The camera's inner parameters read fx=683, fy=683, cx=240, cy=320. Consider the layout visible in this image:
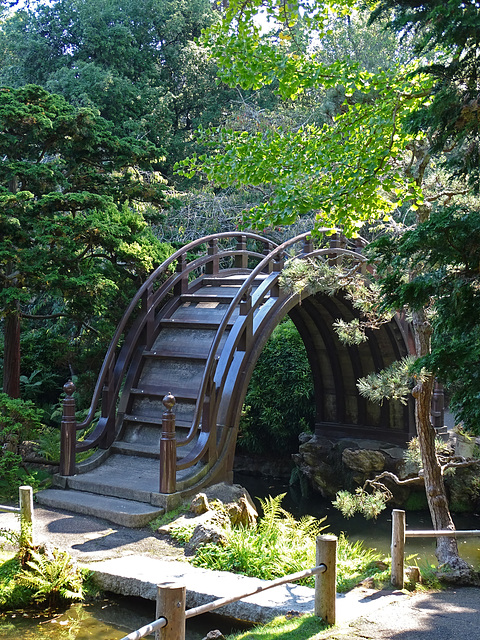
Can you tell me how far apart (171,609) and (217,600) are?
53cm

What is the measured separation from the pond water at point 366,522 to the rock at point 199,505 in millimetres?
3577

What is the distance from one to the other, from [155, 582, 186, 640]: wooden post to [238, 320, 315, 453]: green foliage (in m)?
12.9

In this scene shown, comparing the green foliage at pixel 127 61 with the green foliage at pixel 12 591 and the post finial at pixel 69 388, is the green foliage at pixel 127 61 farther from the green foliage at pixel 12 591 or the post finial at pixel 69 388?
the green foliage at pixel 12 591

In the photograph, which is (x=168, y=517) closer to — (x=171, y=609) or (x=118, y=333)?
(x=118, y=333)

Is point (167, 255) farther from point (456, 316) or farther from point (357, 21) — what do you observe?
point (357, 21)

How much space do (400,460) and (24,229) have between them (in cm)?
940

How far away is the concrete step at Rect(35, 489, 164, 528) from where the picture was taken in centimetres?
784

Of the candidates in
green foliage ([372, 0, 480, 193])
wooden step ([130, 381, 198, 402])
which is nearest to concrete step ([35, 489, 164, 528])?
wooden step ([130, 381, 198, 402])

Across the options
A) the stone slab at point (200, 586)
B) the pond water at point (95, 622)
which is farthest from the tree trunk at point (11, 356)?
the pond water at point (95, 622)

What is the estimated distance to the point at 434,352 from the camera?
155 inches

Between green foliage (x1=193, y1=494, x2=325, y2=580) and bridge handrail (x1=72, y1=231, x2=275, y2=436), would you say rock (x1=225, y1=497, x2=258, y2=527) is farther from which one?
bridge handrail (x1=72, y1=231, x2=275, y2=436)

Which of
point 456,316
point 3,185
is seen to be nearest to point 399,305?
point 456,316

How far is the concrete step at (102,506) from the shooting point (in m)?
7.84

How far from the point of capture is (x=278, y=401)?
55.3ft
